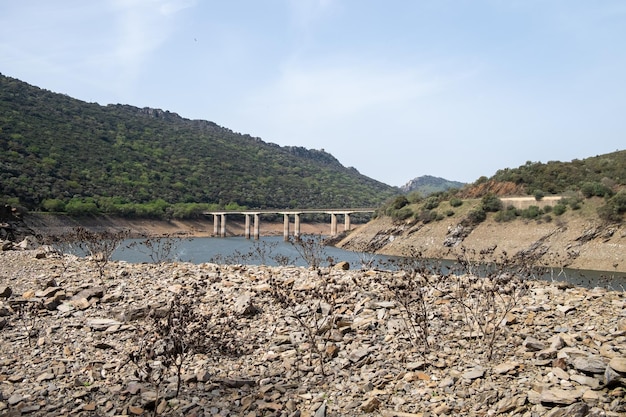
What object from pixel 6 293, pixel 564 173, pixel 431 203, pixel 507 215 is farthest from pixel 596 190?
pixel 6 293

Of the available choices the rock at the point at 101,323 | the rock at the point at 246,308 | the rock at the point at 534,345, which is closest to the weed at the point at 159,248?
the rock at the point at 101,323

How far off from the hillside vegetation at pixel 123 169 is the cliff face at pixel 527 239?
52.6 m

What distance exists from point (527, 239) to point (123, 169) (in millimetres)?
99940

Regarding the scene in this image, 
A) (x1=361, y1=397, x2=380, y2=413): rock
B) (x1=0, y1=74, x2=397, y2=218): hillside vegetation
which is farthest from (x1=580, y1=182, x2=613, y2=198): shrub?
(x1=0, y1=74, x2=397, y2=218): hillside vegetation

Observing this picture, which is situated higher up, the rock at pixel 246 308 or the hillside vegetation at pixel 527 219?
the hillside vegetation at pixel 527 219

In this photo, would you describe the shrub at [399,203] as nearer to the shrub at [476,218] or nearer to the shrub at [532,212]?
the shrub at [476,218]

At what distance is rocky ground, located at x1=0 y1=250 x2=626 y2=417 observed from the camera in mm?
6754

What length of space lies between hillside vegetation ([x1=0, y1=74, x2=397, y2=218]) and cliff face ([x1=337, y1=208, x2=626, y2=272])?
52.6 meters

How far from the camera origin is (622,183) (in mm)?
56375

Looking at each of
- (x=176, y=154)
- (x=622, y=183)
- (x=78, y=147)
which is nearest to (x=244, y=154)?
(x=176, y=154)

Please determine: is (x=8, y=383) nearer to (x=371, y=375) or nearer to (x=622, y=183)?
(x=371, y=375)

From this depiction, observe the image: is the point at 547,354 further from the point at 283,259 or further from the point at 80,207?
the point at 80,207

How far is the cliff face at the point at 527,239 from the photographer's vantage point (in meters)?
43.3

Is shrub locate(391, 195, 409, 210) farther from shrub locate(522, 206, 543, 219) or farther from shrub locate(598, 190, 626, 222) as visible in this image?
shrub locate(598, 190, 626, 222)
